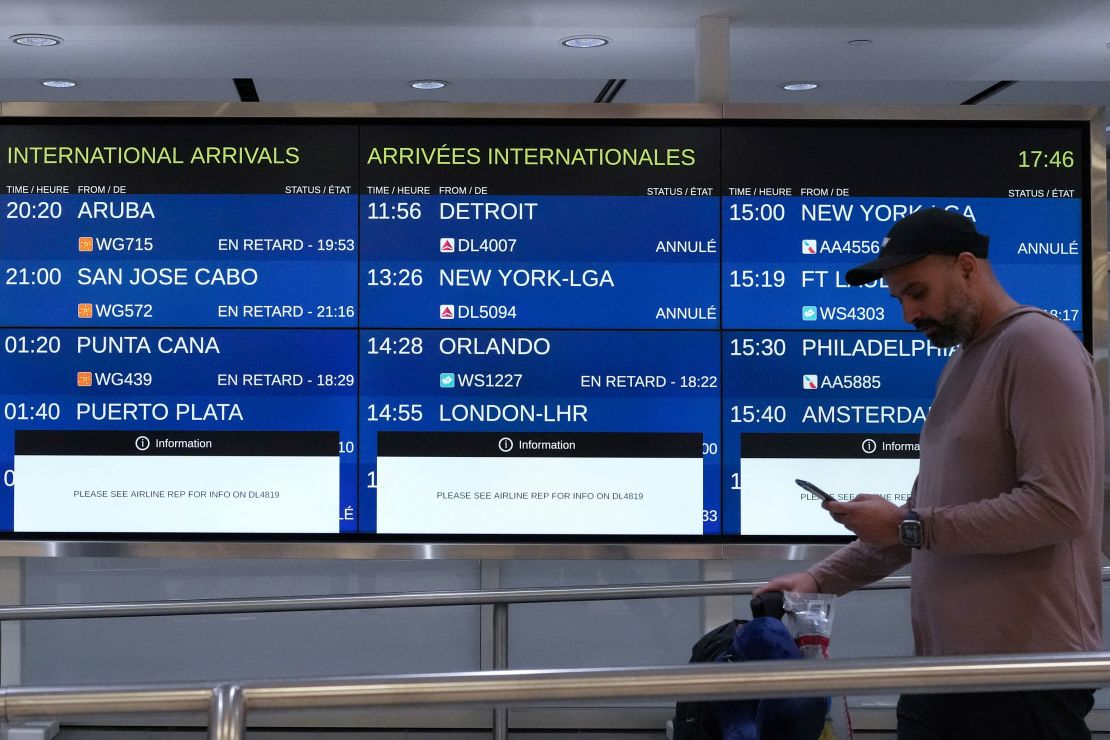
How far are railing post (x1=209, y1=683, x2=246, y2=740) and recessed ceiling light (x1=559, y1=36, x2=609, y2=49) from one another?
135 inches

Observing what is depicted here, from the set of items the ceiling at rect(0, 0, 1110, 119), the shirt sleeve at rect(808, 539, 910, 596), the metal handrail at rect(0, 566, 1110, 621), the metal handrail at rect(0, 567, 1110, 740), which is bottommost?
the metal handrail at rect(0, 566, 1110, 621)

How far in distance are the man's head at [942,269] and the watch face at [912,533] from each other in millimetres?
384

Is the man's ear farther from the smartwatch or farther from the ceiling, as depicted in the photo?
the ceiling

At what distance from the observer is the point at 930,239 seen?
2336mm

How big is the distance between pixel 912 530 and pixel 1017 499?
0.20m

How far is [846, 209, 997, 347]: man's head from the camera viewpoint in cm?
234

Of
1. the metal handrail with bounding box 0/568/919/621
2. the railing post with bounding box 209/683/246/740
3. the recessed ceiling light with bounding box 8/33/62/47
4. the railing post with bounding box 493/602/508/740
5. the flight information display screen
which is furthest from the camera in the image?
the recessed ceiling light with bounding box 8/33/62/47

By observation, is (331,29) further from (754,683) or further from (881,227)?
(754,683)

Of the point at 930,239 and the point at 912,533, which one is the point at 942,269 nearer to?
the point at 930,239

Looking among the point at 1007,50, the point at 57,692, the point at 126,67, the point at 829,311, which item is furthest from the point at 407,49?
the point at 57,692

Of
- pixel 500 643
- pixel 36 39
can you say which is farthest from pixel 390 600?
pixel 36 39

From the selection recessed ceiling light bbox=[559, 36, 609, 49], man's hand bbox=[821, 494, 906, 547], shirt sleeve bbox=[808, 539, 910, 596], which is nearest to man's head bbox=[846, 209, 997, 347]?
man's hand bbox=[821, 494, 906, 547]

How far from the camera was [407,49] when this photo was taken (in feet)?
15.6

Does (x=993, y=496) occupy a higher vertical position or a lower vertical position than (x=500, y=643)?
higher
